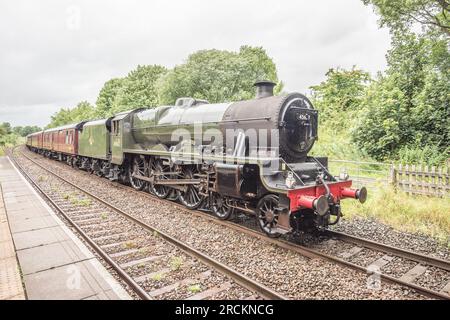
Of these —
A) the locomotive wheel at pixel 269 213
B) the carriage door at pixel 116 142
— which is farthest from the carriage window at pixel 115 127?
the locomotive wheel at pixel 269 213

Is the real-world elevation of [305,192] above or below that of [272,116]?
below

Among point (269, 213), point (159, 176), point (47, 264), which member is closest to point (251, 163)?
point (269, 213)

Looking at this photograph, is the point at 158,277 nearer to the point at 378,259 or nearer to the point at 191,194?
the point at 378,259

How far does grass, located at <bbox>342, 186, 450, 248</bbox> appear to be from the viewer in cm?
664

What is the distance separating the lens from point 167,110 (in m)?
10.2

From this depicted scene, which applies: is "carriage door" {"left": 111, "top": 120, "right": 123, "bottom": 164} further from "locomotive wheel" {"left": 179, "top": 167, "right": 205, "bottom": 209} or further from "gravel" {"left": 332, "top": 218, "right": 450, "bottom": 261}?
"gravel" {"left": 332, "top": 218, "right": 450, "bottom": 261}

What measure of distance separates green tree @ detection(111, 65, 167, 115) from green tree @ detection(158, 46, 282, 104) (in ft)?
32.2

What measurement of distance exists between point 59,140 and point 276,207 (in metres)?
22.2

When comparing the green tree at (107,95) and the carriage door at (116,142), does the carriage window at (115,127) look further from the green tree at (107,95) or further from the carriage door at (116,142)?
the green tree at (107,95)

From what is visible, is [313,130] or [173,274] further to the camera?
[313,130]

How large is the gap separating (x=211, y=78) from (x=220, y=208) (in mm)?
17736

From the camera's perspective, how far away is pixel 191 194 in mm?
8656
